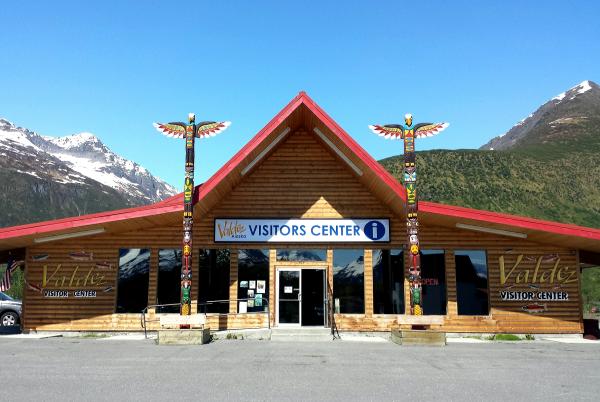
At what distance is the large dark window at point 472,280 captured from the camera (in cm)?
1727

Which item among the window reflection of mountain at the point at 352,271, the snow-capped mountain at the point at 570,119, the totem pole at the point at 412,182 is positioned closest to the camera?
the totem pole at the point at 412,182

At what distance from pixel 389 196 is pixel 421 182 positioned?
65.1 meters

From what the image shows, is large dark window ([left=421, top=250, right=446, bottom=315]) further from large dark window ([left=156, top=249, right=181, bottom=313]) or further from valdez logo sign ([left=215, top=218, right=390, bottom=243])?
large dark window ([left=156, top=249, right=181, bottom=313])

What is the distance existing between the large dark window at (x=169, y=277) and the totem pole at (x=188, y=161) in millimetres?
1853

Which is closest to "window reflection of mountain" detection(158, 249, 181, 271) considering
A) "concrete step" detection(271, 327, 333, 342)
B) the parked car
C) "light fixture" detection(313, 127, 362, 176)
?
"concrete step" detection(271, 327, 333, 342)

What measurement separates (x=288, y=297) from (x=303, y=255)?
4.95 ft

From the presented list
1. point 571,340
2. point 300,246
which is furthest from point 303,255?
point 571,340

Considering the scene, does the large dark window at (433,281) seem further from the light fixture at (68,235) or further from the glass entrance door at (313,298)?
the light fixture at (68,235)

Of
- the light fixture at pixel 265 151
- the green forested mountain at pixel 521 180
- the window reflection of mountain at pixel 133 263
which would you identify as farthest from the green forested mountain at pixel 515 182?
the window reflection of mountain at pixel 133 263

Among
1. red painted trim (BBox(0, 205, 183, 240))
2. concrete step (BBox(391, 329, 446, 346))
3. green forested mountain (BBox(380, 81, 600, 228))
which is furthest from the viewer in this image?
green forested mountain (BBox(380, 81, 600, 228))

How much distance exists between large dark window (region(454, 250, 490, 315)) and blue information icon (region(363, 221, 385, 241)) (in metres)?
2.60

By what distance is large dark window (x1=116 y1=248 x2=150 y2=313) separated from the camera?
1739 centimetres

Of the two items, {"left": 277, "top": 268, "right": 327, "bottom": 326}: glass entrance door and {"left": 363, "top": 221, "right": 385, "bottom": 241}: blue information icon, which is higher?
{"left": 363, "top": 221, "right": 385, "bottom": 241}: blue information icon

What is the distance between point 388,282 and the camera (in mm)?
17469
